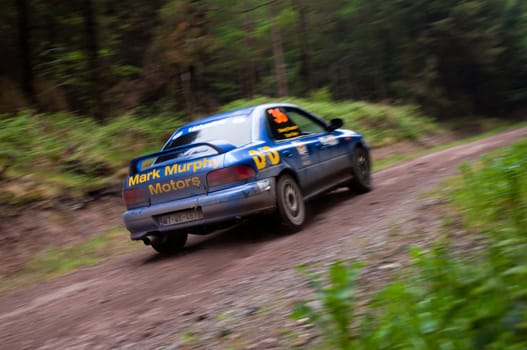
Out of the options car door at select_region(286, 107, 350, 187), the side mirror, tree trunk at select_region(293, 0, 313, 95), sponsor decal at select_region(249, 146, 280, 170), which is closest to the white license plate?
sponsor decal at select_region(249, 146, 280, 170)

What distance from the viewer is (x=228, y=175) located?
5805mm

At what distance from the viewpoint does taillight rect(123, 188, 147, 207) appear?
622 centimetres

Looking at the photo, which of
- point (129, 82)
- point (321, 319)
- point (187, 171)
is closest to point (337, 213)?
point (187, 171)

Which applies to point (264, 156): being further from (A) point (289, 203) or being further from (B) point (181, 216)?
(B) point (181, 216)

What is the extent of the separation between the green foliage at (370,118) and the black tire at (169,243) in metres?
13.1

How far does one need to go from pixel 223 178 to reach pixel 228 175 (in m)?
0.07

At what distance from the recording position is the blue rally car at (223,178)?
229 inches

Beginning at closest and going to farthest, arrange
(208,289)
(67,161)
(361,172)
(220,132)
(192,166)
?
1. (208,289)
2. (192,166)
3. (220,132)
4. (361,172)
5. (67,161)

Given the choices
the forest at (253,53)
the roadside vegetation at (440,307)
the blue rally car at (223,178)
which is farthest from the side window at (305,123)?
the forest at (253,53)

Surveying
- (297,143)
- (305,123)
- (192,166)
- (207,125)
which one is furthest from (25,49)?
(192,166)

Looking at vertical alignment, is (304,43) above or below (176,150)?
above

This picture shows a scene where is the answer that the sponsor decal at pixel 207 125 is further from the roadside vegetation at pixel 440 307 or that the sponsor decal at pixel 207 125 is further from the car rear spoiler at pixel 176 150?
the roadside vegetation at pixel 440 307

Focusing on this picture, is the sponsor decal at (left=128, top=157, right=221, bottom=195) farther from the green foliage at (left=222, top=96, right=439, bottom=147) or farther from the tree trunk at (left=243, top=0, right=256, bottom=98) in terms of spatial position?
the tree trunk at (left=243, top=0, right=256, bottom=98)

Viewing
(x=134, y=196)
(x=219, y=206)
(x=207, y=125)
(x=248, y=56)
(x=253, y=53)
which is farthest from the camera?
(x=253, y=53)
